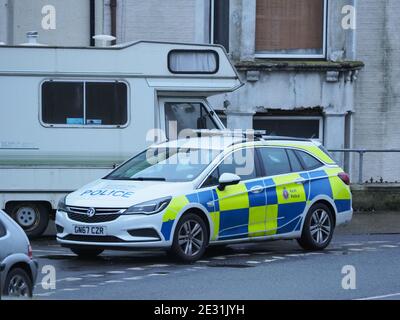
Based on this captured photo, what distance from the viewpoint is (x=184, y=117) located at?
17.8 m

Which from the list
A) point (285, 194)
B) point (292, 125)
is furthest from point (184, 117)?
point (292, 125)

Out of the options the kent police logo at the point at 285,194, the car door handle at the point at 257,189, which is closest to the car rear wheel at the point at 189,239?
the car door handle at the point at 257,189

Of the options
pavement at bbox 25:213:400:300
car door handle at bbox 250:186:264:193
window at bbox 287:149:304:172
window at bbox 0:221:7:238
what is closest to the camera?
window at bbox 0:221:7:238

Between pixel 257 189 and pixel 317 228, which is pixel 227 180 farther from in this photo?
pixel 317 228

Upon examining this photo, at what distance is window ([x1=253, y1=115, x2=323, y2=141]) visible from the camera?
23750 mm

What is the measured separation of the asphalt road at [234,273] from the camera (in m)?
11.8

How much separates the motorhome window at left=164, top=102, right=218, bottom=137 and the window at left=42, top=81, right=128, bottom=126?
718mm

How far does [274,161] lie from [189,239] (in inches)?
83.1

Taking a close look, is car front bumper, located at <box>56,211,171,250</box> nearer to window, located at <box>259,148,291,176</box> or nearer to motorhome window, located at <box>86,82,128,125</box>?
window, located at <box>259,148,291,176</box>

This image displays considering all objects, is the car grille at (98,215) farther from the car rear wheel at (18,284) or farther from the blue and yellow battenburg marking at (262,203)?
the car rear wheel at (18,284)

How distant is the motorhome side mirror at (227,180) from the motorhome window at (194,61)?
123 inches

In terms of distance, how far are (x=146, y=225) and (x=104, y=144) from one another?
3.70m

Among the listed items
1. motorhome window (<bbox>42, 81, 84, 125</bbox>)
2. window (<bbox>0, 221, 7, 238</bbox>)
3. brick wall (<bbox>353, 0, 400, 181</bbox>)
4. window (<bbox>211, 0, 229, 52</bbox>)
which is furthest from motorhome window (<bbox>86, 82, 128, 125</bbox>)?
brick wall (<bbox>353, 0, 400, 181</bbox>)
